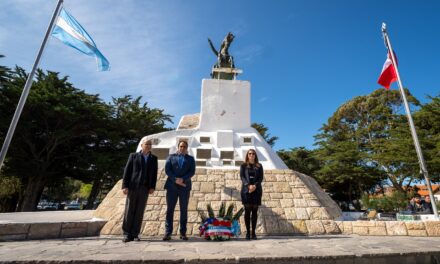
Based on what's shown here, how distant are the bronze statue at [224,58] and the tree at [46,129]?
34.7ft

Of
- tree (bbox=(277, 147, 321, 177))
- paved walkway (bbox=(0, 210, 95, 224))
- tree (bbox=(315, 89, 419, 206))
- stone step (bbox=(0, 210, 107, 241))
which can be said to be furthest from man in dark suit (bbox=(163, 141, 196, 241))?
tree (bbox=(277, 147, 321, 177))

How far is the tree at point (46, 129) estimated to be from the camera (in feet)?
51.8

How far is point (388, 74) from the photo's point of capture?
27.4 ft

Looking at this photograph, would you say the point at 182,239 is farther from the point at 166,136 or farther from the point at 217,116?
the point at 217,116

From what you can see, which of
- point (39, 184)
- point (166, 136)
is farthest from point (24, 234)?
point (39, 184)

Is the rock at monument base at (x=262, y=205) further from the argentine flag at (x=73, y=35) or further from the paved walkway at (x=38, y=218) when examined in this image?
the argentine flag at (x=73, y=35)

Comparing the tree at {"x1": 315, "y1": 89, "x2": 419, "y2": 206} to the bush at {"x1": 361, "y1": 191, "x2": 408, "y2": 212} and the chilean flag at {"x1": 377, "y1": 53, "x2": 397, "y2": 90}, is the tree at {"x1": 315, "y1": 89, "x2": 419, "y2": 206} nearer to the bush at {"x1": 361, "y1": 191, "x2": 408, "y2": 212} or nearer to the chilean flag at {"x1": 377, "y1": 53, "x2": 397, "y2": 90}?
the bush at {"x1": 361, "y1": 191, "x2": 408, "y2": 212}

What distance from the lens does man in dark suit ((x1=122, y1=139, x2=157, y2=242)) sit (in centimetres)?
424

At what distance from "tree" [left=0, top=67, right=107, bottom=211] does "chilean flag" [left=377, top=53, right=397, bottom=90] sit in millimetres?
16748

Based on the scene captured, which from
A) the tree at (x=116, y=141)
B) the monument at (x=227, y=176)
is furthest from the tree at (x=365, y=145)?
the tree at (x=116, y=141)

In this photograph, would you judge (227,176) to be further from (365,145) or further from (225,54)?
(365,145)

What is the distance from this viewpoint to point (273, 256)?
2904 mm

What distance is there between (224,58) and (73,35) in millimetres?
6519

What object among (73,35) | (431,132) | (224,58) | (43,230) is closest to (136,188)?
(43,230)
